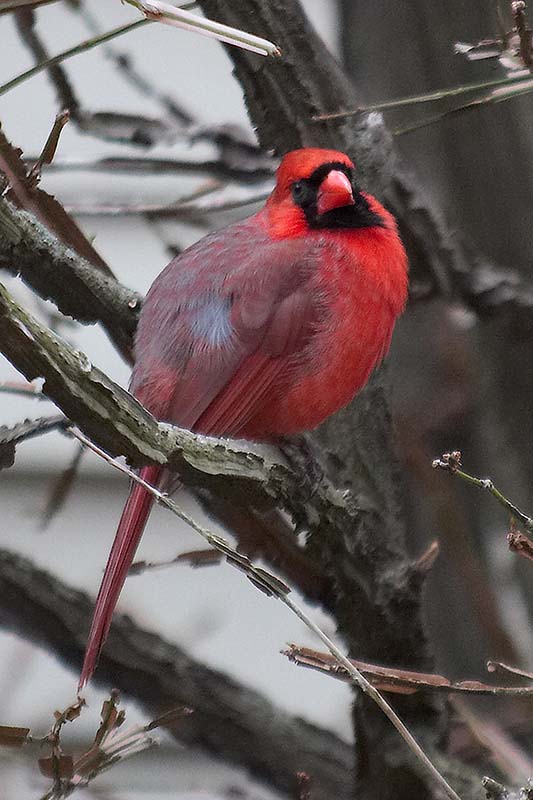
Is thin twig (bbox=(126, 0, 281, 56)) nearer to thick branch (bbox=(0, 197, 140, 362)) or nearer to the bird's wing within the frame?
thick branch (bbox=(0, 197, 140, 362))

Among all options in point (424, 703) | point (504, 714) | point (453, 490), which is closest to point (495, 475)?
point (453, 490)

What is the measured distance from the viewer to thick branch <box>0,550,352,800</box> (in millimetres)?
1681

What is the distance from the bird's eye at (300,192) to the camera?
1.86 metres

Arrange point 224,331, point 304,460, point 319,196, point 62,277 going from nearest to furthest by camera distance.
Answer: point 62,277 → point 304,460 → point 224,331 → point 319,196

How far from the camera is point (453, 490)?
7.61 feet

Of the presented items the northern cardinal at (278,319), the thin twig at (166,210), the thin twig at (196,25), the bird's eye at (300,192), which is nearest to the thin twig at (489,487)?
the thin twig at (196,25)

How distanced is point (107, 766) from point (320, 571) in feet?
1.69

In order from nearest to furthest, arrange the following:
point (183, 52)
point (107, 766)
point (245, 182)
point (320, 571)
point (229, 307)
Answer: point (107, 766), point (320, 571), point (229, 307), point (245, 182), point (183, 52)

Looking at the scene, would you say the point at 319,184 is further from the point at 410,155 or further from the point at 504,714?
the point at 504,714

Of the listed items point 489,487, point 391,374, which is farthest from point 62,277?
point 391,374

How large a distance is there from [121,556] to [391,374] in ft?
3.31

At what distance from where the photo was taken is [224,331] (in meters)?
1.76

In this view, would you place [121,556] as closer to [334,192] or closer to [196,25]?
[334,192]

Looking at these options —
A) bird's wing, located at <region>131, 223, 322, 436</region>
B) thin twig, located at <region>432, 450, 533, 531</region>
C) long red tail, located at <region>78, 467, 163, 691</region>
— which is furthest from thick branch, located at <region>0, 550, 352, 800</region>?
thin twig, located at <region>432, 450, 533, 531</region>
